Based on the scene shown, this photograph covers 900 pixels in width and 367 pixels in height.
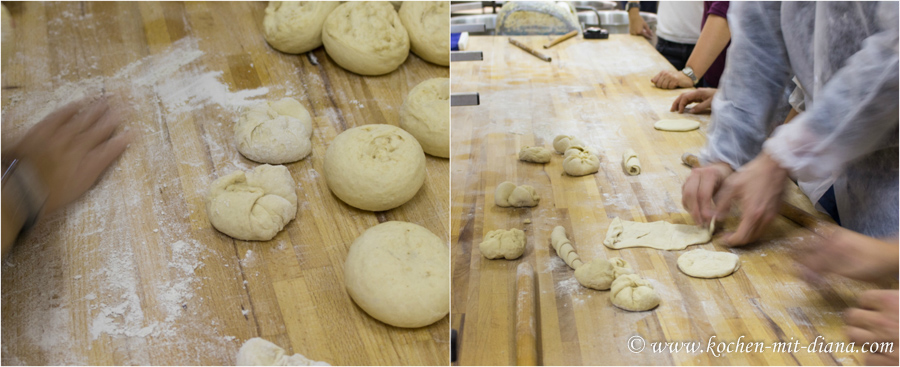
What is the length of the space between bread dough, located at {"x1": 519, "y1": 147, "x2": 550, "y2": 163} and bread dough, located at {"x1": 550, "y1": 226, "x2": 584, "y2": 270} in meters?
0.36

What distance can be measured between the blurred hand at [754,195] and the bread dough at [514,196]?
40cm

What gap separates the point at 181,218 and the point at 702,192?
1.20 m

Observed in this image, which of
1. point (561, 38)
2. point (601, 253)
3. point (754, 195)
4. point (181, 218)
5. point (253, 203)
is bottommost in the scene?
point (561, 38)

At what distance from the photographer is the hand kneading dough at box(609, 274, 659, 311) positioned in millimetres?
1062

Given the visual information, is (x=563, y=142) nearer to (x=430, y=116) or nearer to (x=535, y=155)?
(x=535, y=155)

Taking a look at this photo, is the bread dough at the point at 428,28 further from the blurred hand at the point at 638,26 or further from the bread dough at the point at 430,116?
the blurred hand at the point at 638,26

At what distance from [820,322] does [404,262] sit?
756 mm

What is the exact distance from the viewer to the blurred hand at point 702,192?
130 cm

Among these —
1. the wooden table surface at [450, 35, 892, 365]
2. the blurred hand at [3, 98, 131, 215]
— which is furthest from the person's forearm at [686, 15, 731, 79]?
the blurred hand at [3, 98, 131, 215]

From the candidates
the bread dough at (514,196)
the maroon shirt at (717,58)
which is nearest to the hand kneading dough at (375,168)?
the bread dough at (514,196)

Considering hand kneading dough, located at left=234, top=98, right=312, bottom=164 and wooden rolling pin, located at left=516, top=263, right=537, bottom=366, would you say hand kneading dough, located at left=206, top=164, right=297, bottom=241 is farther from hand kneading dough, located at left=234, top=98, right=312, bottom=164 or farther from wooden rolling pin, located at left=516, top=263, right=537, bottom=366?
wooden rolling pin, located at left=516, top=263, right=537, bottom=366

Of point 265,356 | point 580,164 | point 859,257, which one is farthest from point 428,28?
point 859,257

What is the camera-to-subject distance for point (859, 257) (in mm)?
958

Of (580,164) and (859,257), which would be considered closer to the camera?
(859,257)
